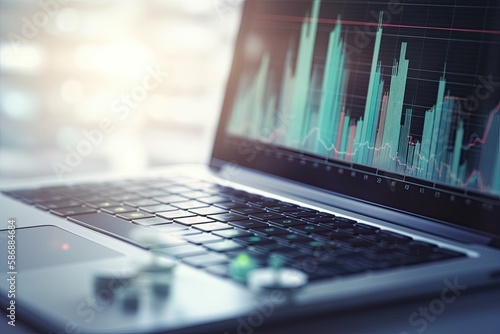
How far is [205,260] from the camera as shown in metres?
0.68

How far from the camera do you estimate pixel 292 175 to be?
108 cm

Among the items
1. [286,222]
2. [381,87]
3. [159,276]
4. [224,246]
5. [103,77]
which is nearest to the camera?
[159,276]

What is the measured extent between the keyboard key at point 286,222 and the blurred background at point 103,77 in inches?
65.6

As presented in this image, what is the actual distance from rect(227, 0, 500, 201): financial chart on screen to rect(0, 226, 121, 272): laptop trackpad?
1.32 ft

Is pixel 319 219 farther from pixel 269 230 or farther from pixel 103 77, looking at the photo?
pixel 103 77

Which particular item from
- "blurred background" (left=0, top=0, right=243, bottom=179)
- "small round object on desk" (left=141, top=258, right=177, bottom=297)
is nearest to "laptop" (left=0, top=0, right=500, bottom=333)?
"small round object on desk" (left=141, top=258, right=177, bottom=297)

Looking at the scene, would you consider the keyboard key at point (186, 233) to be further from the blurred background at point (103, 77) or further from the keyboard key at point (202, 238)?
the blurred background at point (103, 77)

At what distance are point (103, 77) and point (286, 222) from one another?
1.99 m

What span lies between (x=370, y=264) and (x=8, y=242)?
1.35ft

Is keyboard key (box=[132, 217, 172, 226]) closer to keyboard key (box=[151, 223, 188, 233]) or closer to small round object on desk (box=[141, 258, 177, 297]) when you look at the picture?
keyboard key (box=[151, 223, 188, 233])

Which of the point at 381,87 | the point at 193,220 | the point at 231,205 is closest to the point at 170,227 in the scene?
the point at 193,220

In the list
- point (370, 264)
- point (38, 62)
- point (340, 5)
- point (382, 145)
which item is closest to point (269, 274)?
point (370, 264)

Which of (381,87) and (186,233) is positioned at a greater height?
(381,87)

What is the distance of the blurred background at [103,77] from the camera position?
8.45 ft
